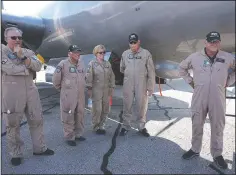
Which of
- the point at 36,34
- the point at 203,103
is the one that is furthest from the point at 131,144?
the point at 36,34

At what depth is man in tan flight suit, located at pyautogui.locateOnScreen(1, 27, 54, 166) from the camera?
9.26 feet

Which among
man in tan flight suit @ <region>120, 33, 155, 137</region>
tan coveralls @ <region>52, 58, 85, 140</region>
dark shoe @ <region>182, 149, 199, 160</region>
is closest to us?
dark shoe @ <region>182, 149, 199, 160</region>

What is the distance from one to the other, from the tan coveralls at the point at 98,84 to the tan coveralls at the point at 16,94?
109 centimetres

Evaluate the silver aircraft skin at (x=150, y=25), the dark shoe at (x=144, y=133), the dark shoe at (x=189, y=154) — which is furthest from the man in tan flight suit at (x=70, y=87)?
the dark shoe at (x=189, y=154)

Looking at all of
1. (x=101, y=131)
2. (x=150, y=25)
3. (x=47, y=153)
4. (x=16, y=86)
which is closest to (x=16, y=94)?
(x=16, y=86)

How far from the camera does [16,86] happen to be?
113 inches

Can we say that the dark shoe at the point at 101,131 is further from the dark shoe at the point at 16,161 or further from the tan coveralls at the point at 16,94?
the dark shoe at the point at 16,161

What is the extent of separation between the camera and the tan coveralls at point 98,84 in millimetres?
3967

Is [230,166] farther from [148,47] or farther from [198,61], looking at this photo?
[148,47]

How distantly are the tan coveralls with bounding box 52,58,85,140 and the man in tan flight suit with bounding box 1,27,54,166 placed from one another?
1.65ft

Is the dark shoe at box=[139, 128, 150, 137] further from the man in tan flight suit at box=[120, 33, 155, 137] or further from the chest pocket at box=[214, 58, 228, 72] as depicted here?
the chest pocket at box=[214, 58, 228, 72]

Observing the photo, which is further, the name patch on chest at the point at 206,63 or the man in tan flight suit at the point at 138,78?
the man in tan flight suit at the point at 138,78

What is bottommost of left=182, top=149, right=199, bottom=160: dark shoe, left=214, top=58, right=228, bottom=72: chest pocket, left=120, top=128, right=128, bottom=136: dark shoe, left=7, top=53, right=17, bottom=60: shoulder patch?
left=120, top=128, right=128, bottom=136: dark shoe

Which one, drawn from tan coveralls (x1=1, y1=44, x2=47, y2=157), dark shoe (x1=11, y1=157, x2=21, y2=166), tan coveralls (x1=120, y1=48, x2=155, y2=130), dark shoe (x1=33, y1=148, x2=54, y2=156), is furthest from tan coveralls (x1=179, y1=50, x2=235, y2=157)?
dark shoe (x1=11, y1=157, x2=21, y2=166)
